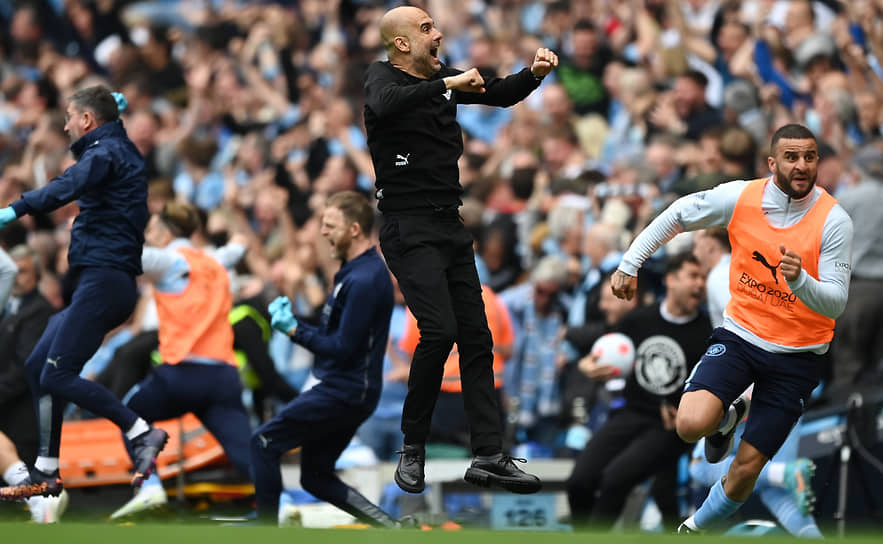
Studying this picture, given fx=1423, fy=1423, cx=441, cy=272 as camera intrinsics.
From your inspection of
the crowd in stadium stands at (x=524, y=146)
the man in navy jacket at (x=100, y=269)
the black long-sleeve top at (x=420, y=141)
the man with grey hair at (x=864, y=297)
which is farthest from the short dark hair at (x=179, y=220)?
the man with grey hair at (x=864, y=297)

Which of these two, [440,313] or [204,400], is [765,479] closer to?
[440,313]

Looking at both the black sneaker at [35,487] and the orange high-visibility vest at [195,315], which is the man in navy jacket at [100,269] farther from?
the orange high-visibility vest at [195,315]

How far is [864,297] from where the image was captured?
10.5m

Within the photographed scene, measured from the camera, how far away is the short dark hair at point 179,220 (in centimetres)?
1044

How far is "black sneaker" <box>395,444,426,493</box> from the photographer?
7.44m

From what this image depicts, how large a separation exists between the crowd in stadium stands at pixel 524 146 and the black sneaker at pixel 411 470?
2.40 metres

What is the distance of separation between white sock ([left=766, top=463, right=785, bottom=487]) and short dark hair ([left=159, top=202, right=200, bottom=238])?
446cm

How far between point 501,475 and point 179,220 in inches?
160

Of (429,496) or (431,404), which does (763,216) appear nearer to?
(431,404)

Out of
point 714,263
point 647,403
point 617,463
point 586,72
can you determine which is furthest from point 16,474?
point 586,72

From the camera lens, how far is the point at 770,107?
12.5 metres

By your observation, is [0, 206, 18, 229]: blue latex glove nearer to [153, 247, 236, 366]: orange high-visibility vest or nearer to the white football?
[153, 247, 236, 366]: orange high-visibility vest

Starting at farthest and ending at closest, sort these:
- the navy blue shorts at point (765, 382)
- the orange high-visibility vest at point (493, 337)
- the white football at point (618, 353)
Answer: the orange high-visibility vest at point (493, 337) → the white football at point (618, 353) → the navy blue shorts at point (765, 382)

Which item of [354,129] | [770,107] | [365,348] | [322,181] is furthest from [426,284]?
[354,129]
